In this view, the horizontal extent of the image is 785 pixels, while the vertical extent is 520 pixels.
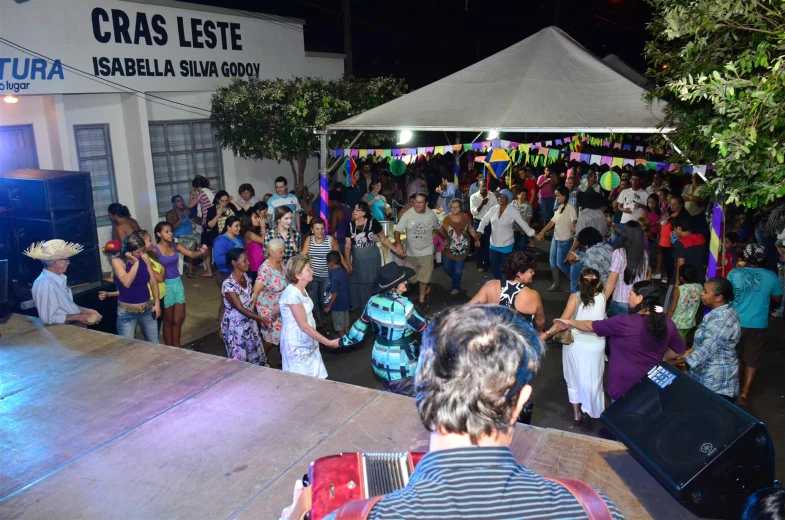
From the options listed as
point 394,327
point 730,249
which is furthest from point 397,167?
point 394,327

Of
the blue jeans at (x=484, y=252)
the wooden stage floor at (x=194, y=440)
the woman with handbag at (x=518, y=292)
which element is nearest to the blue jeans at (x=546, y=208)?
the blue jeans at (x=484, y=252)

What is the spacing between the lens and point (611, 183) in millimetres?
11992

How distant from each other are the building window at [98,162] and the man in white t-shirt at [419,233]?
5908 millimetres

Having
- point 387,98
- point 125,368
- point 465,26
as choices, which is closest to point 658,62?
point 125,368

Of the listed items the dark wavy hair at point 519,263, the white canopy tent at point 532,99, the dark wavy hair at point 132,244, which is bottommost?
the dark wavy hair at point 519,263

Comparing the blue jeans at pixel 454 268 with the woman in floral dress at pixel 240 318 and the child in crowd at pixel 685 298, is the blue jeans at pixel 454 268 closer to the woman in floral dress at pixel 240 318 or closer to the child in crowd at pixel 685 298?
the child in crowd at pixel 685 298

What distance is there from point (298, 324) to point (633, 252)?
365 cm

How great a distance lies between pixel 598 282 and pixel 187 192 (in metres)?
9.85

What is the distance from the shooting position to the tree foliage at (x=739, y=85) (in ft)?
11.0

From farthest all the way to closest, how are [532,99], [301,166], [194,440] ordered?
[301,166], [532,99], [194,440]

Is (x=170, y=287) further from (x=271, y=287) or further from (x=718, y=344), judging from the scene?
(x=718, y=344)

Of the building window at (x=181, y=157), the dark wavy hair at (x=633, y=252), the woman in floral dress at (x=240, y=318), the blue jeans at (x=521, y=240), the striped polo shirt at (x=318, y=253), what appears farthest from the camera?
the building window at (x=181, y=157)

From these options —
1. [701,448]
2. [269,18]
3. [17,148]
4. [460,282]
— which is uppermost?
[269,18]

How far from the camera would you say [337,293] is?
7688 millimetres
